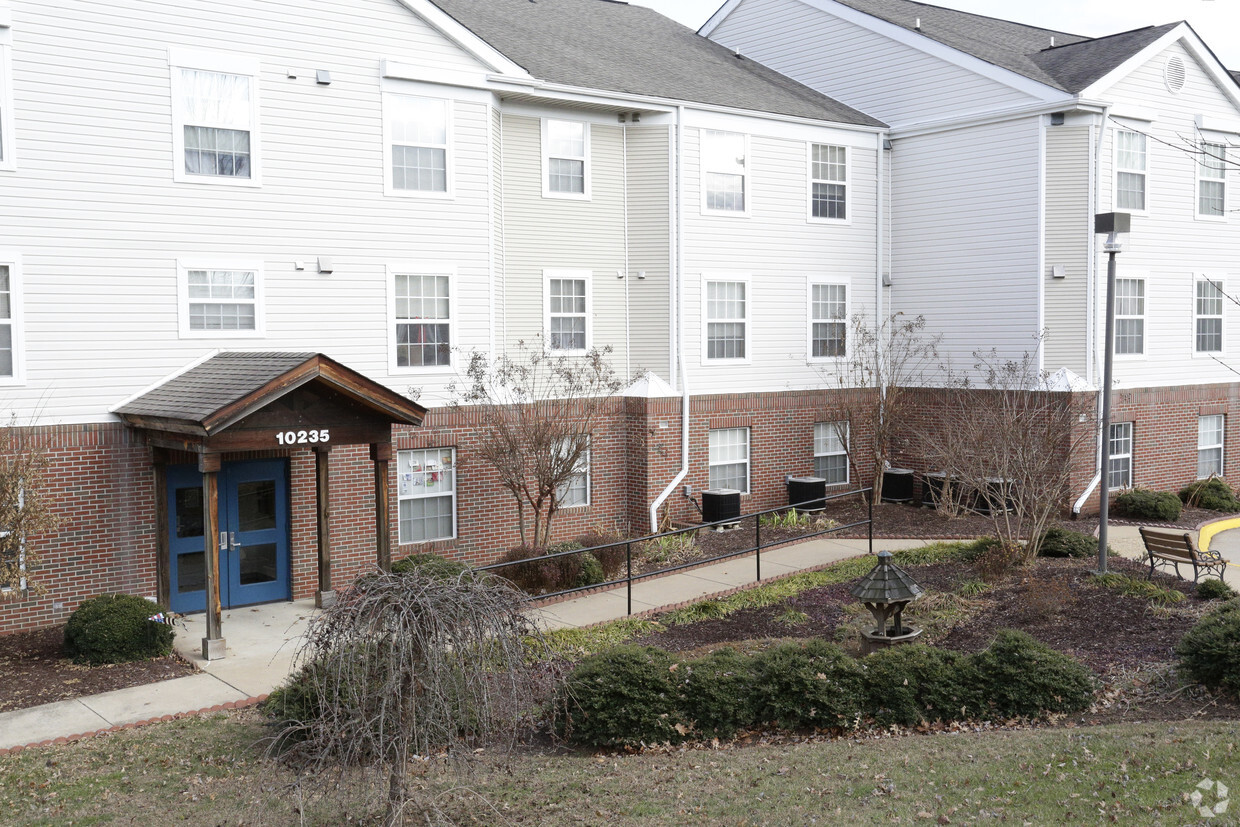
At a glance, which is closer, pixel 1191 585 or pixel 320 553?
pixel 1191 585

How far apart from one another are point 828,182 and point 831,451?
19.1ft

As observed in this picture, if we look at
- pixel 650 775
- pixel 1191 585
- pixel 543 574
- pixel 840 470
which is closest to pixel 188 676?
pixel 543 574

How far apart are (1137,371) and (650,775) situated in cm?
1833

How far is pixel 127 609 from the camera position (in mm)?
13008

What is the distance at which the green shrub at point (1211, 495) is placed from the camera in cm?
2316

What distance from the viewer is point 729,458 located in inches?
850

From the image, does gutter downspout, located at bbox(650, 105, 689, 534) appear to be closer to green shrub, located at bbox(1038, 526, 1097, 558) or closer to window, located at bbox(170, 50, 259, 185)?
green shrub, located at bbox(1038, 526, 1097, 558)

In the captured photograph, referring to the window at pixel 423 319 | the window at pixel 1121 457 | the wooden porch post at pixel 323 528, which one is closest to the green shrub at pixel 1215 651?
the wooden porch post at pixel 323 528

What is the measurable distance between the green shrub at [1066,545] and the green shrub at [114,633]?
12.7 m

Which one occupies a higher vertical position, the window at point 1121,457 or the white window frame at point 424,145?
the white window frame at point 424,145

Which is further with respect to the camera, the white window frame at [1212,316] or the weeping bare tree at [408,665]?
the white window frame at [1212,316]

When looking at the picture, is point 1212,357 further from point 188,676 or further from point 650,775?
point 188,676

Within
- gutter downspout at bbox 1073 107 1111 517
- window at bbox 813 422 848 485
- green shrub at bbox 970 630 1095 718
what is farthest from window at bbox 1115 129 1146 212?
green shrub at bbox 970 630 1095 718

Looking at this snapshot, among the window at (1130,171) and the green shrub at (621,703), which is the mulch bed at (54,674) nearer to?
the green shrub at (621,703)
